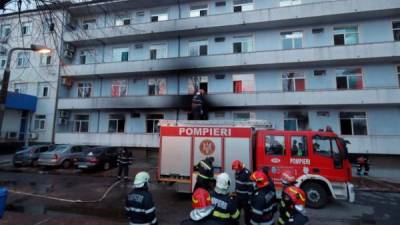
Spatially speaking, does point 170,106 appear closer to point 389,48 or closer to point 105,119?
point 105,119

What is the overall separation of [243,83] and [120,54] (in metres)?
11.9

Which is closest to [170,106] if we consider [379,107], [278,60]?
[278,60]

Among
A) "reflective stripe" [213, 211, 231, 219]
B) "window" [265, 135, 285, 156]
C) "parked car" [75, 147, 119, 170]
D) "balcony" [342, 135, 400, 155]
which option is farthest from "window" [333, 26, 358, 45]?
"reflective stripe" [213, 211, 231, 219]

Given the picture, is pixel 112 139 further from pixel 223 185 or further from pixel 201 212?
pixel 201 212

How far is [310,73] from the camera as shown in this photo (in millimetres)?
17953

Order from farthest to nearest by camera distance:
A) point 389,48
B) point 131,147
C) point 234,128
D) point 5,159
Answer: point 131,147 < point 5,159 < point 389,48 < point 234,128

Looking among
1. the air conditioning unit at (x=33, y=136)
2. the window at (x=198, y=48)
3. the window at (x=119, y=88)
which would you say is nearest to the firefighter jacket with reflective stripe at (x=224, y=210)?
the window at (x=198, y=48)

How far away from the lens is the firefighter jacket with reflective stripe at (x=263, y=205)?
437 cm

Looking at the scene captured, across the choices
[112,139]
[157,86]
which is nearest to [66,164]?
[112,139]

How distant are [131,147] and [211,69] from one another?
9457mm

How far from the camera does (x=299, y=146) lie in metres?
8.20

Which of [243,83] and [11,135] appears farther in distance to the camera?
[11,135]

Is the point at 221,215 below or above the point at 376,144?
below

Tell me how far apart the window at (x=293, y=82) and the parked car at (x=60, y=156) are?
15.1 meters
